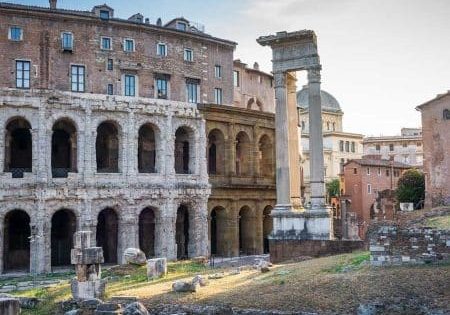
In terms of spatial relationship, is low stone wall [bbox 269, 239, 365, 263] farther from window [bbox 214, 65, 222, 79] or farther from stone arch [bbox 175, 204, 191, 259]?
window [bbox 214, 65, 222, 79]

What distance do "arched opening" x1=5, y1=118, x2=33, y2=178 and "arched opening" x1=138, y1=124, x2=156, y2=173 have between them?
7.01 meters

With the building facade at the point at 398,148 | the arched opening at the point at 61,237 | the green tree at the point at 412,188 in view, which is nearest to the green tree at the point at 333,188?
the building facade at the point at 398,148

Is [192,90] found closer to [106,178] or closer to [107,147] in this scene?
[107,147]

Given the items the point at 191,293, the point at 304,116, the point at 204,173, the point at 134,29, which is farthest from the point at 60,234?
the point at 304,116

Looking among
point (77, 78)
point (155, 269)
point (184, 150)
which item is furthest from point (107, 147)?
point (155, 269)

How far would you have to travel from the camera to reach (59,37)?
36312mm

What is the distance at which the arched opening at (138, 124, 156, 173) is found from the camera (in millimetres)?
40500

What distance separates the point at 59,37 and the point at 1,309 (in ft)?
85.0

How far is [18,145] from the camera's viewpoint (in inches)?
1499

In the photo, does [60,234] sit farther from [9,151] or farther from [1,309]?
[1,309]

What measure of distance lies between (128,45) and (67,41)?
12.9 ft

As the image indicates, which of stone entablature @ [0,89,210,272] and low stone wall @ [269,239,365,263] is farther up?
stone entablature @ [0,89,210,272]

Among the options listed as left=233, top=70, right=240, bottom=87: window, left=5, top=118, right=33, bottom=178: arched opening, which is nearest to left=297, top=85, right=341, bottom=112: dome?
left=233, top=70, right=240, bottom=87: window

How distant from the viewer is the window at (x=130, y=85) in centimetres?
Answer: 3830
